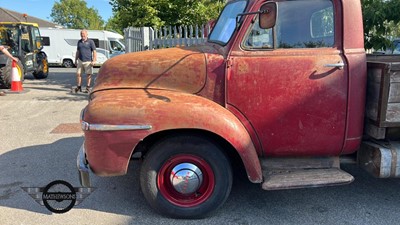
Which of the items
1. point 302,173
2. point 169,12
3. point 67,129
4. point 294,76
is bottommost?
point 67,129

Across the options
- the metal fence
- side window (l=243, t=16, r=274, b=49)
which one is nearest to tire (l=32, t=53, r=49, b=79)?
the metal fence

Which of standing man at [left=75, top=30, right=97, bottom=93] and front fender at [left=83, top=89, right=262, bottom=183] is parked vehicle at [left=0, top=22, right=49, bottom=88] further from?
front fender at [left=83, top=89, right=262, bottom=183]

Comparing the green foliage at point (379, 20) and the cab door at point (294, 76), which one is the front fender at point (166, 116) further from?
the green foliage at point (379, 20)

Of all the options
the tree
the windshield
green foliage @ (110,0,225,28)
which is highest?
the tree

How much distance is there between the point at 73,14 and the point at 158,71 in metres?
58.8

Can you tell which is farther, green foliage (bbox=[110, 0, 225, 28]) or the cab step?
green foliage (bbox=[110, 0, 225, 28])

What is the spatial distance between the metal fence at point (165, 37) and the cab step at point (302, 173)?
14.3 ft

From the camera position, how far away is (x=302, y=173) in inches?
127

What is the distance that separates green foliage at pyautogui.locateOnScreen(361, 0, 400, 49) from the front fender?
4.04 meters

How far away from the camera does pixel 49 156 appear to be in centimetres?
486

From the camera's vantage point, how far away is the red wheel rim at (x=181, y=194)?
311 cm

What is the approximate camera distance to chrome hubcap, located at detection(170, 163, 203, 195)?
311 cm

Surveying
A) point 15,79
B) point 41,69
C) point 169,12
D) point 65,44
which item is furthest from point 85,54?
point 65,44

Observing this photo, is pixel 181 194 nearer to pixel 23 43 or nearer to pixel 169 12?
pixel 169 12
